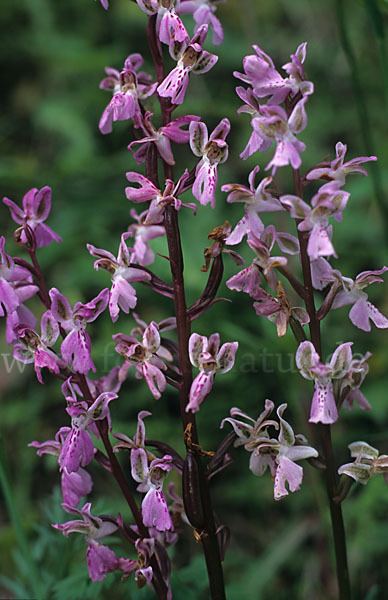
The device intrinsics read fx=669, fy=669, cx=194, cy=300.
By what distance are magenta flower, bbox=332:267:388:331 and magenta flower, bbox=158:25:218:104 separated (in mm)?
369

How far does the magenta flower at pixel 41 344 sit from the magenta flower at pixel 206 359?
22 cm

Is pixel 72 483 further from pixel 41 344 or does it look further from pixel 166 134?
pixel 166 134

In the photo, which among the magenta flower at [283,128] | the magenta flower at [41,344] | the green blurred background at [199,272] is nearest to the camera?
the magenta flower at [283,128]

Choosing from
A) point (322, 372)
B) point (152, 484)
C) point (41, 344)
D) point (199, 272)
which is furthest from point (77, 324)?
point (199, 272)

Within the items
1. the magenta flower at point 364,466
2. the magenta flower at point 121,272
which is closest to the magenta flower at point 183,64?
the magenta flower at point 121,272

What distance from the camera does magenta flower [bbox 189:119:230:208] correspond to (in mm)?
1018

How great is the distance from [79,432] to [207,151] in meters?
0.48

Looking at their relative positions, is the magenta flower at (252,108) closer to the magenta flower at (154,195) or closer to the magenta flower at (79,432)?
the magenta flower at (154,195)

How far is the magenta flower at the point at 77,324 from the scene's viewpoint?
→ 1032 mm

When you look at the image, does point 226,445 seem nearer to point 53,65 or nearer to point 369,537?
point 369,537

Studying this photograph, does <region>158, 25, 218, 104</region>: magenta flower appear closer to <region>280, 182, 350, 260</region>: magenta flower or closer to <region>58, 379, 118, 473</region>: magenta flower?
<region>280, 182, 350, 260</region>: magenta flower

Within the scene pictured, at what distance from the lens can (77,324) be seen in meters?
1.06

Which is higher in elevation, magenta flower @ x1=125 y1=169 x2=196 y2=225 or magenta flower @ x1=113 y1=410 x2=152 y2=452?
magenta flower @ x1=125 y1=169 x2=196 y2=225

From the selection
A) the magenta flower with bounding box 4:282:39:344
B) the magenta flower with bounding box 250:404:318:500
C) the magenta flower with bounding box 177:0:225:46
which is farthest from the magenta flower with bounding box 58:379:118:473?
the magenta flower with bounding box 177:0:225:46
